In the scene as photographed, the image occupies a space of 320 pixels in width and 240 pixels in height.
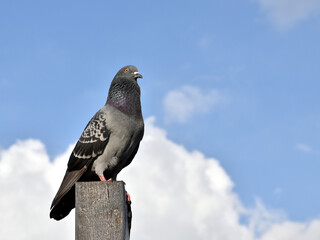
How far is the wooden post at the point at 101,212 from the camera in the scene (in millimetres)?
5332

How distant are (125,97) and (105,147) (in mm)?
871

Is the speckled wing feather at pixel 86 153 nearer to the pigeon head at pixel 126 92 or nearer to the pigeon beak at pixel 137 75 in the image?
the pigeon head at pixel 126 92

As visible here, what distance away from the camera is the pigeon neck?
7.05 meters

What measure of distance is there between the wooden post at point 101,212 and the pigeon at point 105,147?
1.20 meters

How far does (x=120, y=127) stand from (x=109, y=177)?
0.86 m

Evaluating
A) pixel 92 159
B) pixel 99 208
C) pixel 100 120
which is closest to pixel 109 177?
pixel 92 159

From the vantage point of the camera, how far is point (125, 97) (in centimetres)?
715

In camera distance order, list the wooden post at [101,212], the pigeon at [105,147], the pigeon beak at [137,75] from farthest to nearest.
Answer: the pigeon beak at [137,75], the pigeon at [105,147], the wooden post at [101,212]

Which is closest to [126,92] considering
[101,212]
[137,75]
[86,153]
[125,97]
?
[125,97]

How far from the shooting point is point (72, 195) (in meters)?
6.87

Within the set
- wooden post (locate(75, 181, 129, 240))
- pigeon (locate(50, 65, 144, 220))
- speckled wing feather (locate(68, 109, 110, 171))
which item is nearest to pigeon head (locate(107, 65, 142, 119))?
pigeon (locate(50, 65, 144, 220))

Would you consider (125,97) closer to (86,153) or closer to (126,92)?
(126,92)

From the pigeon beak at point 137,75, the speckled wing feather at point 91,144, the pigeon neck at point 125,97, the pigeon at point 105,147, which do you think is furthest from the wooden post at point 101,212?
the pigeon beak at point 137,75

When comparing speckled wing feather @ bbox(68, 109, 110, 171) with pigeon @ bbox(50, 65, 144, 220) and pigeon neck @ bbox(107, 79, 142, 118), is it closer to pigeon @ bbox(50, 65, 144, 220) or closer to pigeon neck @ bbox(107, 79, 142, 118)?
pigeon @ bbox(50, 65, 144, 220)
